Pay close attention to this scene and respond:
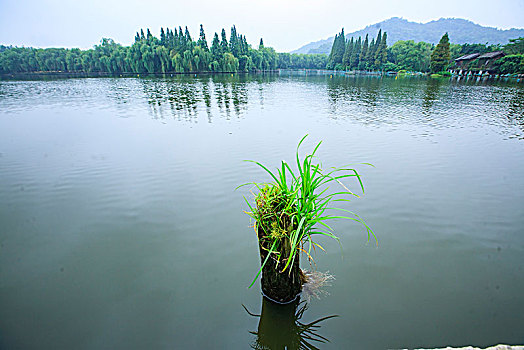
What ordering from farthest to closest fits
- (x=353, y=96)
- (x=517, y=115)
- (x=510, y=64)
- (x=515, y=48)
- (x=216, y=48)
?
(x=216, y=48) < (x=515, y=48) < (x=510, y=64) < (x=353, y=96) < (x=517, y=115)

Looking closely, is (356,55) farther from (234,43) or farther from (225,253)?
(225,253)

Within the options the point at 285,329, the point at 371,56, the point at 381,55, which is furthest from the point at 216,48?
the point at 285,329

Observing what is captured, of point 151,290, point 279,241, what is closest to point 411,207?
point 279,241

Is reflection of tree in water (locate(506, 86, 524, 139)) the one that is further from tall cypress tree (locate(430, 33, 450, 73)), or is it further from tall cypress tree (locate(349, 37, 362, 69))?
tall cypress tree (locate(349, 37, 362, 69))

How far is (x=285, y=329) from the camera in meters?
2.80

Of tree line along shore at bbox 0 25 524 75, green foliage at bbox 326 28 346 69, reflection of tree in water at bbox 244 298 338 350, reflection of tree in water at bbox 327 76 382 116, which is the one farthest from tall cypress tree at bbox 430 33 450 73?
reflection of tree in water at bbox 244 298 338 350

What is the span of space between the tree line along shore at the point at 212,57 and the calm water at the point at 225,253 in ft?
229

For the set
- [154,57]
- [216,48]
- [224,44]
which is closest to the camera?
[154,57]

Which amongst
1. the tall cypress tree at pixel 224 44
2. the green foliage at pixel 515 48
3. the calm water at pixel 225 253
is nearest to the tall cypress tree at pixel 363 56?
the green foliage at pixel 515 48

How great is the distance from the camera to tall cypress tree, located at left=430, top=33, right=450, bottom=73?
5794 centimetres

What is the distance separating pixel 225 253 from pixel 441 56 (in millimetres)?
74616

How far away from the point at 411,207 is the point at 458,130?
997cm

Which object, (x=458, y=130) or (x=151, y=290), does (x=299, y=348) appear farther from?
(x=458, y=130)

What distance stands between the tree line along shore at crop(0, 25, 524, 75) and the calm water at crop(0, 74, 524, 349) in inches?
2752
